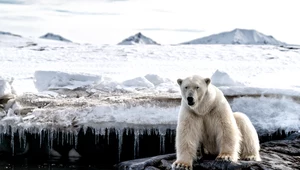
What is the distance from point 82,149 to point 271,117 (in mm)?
3972

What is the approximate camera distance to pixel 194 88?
630 cm

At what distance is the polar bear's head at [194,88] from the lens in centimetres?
618

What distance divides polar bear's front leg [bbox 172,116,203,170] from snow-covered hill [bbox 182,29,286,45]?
94437mm

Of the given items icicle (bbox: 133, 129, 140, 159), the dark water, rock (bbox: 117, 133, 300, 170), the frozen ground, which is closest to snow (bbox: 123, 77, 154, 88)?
the frozen ground

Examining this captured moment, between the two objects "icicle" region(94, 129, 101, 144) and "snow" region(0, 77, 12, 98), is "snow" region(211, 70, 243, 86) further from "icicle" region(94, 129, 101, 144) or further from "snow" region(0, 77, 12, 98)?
"snow" region(0, 77, 12, 98)

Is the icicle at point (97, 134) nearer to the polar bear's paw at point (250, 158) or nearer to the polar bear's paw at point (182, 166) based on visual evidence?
the polar bear's paw at point (250, 158)

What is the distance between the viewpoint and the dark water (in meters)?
10.1

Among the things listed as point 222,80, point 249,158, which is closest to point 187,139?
point 249,158

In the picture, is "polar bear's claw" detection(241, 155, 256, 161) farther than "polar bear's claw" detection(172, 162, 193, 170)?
Yes

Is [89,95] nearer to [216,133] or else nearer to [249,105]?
[249,105]

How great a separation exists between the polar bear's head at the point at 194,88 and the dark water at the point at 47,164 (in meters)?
4.37

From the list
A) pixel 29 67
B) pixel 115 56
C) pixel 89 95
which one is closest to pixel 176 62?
pixel 115 56

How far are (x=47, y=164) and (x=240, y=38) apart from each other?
101 meters

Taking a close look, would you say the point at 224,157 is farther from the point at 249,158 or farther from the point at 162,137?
the point at 162,137
